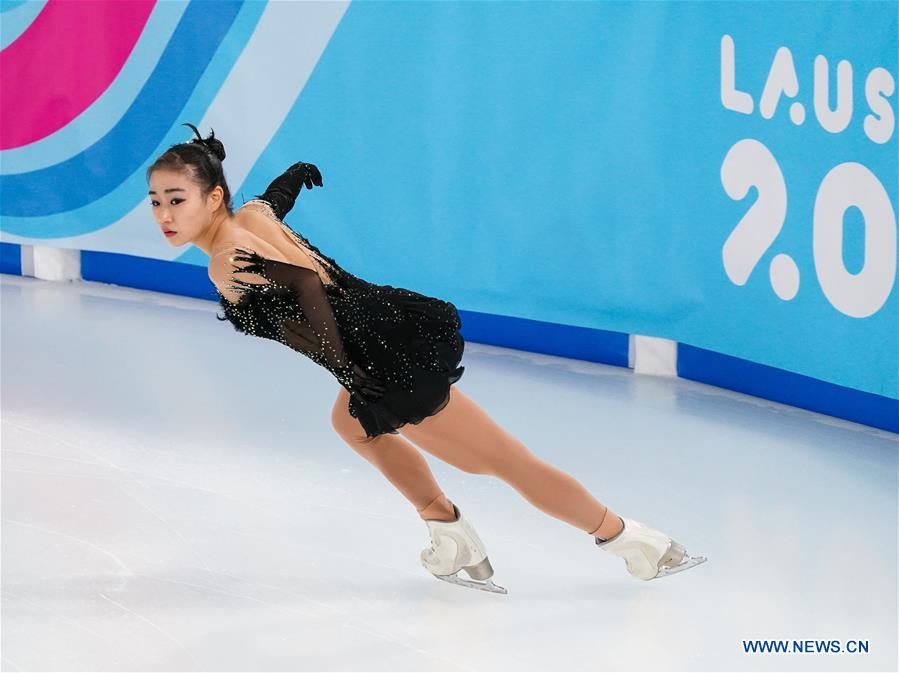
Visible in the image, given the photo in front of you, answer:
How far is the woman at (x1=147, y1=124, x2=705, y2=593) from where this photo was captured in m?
2.31

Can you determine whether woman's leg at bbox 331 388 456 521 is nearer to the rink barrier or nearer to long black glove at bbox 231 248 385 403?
long black glove at bbox 231 248 385 403

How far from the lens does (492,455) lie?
8.33 feet

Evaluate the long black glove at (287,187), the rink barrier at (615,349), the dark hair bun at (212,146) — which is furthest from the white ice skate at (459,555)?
the rink barrier at (615,349)

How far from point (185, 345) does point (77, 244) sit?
151 cm

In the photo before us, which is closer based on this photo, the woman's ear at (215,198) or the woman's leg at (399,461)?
the woman's ear at (215,198)

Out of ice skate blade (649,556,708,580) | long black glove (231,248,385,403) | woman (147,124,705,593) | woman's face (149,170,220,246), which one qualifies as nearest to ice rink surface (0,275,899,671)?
ice skate blade (649,556,708,580)

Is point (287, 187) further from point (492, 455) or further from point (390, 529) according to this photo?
point (390, 529)

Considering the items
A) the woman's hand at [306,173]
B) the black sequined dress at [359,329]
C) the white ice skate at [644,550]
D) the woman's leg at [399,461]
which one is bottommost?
the white ice skate at [644,550]

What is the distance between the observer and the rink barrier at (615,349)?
399 cm

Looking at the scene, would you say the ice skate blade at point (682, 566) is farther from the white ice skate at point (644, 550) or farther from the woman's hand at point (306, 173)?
the woman's hand at point (306, 173)

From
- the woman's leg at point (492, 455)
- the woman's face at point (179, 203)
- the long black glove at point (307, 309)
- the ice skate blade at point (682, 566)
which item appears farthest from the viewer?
the ice skate blade at point (682, 566)

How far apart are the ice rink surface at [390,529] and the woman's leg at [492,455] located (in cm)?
22

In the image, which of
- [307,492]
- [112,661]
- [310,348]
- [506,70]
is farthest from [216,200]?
[506,70]

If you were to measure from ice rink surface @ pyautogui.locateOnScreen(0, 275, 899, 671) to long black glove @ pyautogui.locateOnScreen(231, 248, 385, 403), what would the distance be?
58cm
